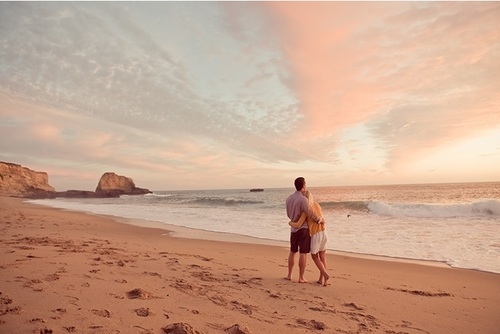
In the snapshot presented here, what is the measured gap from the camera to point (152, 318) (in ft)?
11.7

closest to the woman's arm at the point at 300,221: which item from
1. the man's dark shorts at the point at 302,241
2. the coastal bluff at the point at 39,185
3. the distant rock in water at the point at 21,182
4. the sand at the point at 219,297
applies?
the man's dark shorts at the point at 302,241

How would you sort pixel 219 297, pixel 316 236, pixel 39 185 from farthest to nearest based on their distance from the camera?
pixel 39 185 < pixel 316 236 < pixel 219 297

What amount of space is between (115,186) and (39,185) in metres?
19.6

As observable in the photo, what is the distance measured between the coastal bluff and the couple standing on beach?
77212 millimetres

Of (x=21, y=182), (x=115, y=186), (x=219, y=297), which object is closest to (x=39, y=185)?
(x=21, y=182)

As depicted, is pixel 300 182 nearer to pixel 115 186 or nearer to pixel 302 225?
pixel 302 225

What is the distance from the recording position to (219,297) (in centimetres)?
461

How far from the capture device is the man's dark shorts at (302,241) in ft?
19.8

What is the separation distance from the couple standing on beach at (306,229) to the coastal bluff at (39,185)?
7721 centimetres

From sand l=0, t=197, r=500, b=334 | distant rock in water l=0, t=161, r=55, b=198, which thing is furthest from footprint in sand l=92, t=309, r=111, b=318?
distant rock in water l=0, t=161, r=55, b=198

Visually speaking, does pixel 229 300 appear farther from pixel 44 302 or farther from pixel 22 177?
pixel 22 177

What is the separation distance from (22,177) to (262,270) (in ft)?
298

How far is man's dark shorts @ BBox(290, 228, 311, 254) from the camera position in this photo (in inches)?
238

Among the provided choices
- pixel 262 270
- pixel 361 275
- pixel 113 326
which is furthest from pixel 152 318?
pixel 361 275
